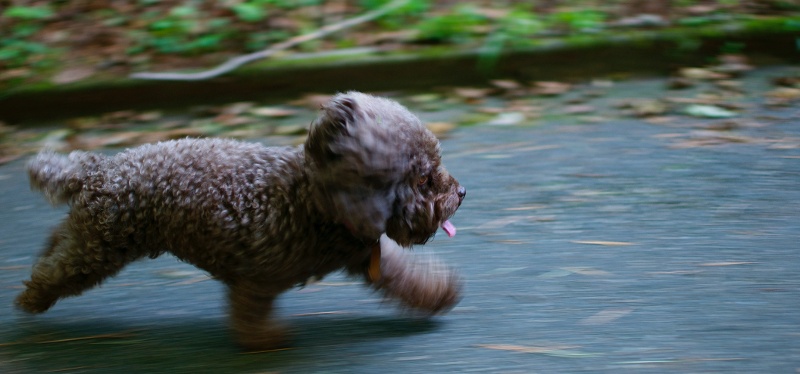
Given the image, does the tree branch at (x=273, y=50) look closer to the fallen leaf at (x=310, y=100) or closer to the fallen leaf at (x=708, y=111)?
the fallen leaf at (x=310, y=100)

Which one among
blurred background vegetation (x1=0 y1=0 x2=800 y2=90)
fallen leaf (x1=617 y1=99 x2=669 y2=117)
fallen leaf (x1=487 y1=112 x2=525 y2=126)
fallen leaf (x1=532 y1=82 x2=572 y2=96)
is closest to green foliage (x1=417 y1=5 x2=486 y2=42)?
blurred background vegetation (x1=0 y1=0 x2=800 y2=90)

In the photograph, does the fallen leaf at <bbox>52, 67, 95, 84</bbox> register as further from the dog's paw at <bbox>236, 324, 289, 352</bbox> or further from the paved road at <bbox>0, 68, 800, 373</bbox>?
the dog's paw at <bbox>236, 324, 289, 352</bbox>

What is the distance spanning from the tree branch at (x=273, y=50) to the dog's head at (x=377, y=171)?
196 inches

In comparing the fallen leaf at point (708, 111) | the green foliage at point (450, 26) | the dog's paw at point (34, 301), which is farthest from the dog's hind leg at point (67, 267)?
the green foliage at point (450, 26)

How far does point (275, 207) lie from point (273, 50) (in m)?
5.16

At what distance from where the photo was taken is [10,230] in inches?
195

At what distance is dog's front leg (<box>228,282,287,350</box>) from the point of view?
119 inches

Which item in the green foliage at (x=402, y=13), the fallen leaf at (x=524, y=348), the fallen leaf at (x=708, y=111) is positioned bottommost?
the fallen leaf at (x=524, y=348)

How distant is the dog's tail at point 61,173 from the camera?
129 inches

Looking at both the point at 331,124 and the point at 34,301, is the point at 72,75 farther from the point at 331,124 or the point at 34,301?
the point at 331,124

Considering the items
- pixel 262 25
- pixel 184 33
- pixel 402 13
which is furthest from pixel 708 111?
pixel 184 33

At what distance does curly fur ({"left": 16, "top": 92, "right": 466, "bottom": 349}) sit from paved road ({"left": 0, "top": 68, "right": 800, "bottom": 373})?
0.28 m

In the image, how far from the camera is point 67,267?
3.27m

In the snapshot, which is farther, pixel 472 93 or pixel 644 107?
pixel 472 93
